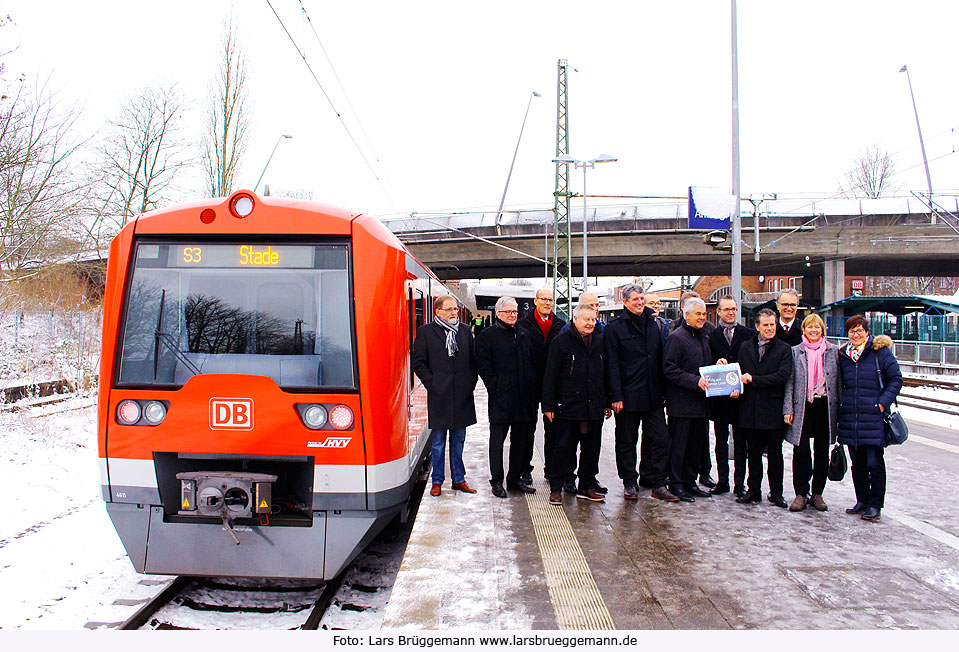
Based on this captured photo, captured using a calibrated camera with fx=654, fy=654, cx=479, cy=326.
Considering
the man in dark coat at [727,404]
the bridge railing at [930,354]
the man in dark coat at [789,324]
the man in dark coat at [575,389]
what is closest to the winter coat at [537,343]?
the man in dark coat at [575,389]

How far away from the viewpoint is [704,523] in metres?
5.48

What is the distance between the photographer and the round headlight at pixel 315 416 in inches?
179

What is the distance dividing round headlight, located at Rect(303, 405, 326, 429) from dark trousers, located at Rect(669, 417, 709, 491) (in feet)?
11.3

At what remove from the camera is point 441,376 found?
242 inches

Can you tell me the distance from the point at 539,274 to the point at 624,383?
3698 cm

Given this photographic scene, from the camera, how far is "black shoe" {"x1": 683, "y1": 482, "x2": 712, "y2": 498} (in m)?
6.39

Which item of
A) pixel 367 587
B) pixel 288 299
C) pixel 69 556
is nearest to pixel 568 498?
pixel 367 587

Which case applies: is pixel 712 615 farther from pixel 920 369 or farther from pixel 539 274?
pixel 539 274

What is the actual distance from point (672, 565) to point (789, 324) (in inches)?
113

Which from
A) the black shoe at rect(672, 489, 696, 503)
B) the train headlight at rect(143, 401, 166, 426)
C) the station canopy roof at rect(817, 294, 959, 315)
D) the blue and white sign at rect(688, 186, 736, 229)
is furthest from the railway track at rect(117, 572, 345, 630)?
the station canopy roof at rect(817, 294, 959, 315)

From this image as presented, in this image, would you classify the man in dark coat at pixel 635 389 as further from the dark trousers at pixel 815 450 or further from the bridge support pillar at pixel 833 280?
the bridge support pillar at pixel 833 280

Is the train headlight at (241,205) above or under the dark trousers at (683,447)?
above

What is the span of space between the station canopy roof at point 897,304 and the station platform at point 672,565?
2791cm

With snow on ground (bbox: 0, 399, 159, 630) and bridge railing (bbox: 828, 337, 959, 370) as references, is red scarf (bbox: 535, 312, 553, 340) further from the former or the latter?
bridge railing (bbox: 828, 337, 959, 370)
